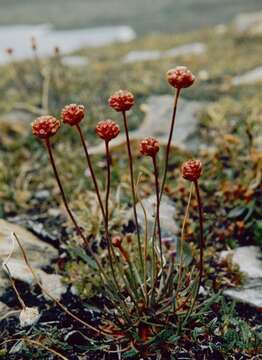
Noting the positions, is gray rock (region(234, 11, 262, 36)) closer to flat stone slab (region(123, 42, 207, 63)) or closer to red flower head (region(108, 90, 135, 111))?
flat stone slab (region(123, 42, 207, 63))

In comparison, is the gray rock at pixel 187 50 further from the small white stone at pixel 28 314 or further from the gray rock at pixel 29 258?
the small white stone at pixel 28 314

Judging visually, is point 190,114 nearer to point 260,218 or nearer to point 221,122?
point 221,122

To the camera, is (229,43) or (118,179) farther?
(229,43)

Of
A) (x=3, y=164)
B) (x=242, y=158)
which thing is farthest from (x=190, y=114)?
(x=3, y=164)

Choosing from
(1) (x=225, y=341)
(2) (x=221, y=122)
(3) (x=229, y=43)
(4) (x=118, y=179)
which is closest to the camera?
(1) (x=225, y=341)

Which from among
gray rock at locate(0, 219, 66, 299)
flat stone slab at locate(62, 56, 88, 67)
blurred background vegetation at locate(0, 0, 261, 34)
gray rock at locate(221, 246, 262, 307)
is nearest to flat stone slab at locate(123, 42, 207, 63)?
flat stone slab at locate(62, 56, 88, 67)

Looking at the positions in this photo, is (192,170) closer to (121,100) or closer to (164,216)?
(121,100)

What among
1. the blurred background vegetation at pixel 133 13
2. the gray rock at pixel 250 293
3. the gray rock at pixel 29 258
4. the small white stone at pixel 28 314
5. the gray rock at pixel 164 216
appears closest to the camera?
the small white stone at pixel 28 314

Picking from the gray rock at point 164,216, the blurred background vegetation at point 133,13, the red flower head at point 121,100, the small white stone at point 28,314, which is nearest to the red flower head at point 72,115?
the red flower head at point 121,100
